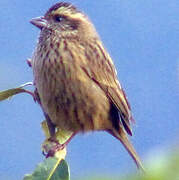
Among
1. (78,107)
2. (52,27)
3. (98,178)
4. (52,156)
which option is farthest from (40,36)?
(98,178)

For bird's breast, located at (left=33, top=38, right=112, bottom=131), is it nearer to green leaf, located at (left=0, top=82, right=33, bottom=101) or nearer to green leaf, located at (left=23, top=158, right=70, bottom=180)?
green leaf, located at (left=0, top=82, right=33, bottom=101)

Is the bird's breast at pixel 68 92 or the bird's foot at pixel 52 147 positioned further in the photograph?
the bird's breast at pixel 68 92

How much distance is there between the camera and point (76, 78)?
3551mm

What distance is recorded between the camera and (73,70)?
11.7 feet

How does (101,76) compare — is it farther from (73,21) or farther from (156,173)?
(156,173)

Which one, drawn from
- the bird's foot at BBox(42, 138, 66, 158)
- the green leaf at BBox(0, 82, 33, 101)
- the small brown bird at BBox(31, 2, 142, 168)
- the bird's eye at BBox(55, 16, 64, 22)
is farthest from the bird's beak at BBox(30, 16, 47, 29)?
the bird's foot at BBox(42, 138, 66, 158)

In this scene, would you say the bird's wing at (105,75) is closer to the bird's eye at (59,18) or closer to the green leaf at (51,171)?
the bird's eye at (59,18)

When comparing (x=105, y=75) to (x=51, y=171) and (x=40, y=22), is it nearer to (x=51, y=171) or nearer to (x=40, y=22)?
(x=40, y=22)

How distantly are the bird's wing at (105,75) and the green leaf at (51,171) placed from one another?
1475 mm

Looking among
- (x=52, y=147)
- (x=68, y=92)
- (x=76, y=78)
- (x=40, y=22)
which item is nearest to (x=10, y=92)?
(x=52, y=147)

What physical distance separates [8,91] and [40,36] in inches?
50.8

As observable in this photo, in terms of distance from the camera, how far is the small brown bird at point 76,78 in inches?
135

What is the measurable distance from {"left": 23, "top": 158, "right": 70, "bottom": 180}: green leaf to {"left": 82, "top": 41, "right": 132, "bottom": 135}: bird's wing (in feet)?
4.84

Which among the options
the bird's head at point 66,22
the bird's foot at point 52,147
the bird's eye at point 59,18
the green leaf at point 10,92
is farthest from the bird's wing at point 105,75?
the bird's foot at point 52,147
